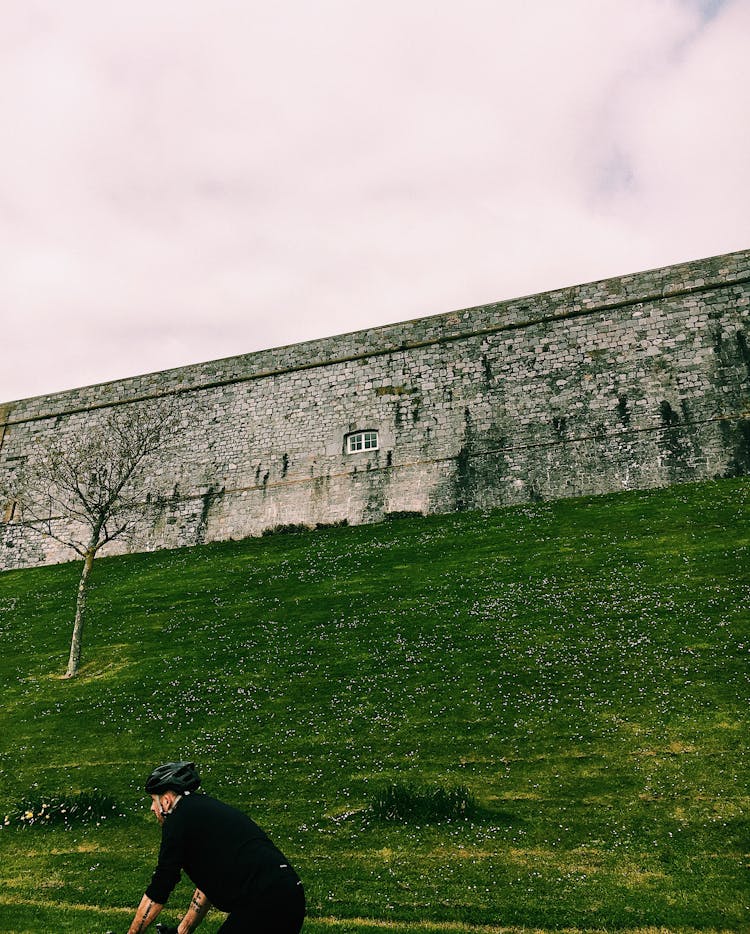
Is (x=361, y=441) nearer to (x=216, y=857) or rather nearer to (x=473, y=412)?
(x=473, y=412)

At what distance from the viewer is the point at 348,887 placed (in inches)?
329

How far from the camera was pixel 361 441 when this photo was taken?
29172 millimetres

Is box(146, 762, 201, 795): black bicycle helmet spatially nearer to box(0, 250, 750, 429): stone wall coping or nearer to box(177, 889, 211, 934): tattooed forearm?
box(177, 889, 211, 934): tattooed forearm

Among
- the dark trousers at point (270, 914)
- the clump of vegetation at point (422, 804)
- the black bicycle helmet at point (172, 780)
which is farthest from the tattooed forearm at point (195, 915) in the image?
the clump of vegetation at point (422, 804)

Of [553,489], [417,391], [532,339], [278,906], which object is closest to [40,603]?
[417,391]

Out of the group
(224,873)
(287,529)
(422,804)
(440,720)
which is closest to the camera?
(224,873)

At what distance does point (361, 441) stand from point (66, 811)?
19.7m

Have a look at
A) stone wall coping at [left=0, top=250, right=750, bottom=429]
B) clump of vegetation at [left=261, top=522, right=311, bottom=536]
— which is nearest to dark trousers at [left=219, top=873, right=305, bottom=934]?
clump of vegetation at [left=261, top=522, right=311, bottom=536]

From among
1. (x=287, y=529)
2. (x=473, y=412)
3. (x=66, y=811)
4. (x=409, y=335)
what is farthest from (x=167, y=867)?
(x=409, y=335)

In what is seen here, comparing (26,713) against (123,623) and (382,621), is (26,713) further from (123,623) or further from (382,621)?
(382,621)

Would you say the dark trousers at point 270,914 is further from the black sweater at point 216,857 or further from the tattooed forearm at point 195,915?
the tattooed forearm at point 195,915

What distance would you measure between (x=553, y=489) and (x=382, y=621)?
423 inches

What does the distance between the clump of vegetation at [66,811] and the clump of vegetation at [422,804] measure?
155 inches

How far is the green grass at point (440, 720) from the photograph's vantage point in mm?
8203
